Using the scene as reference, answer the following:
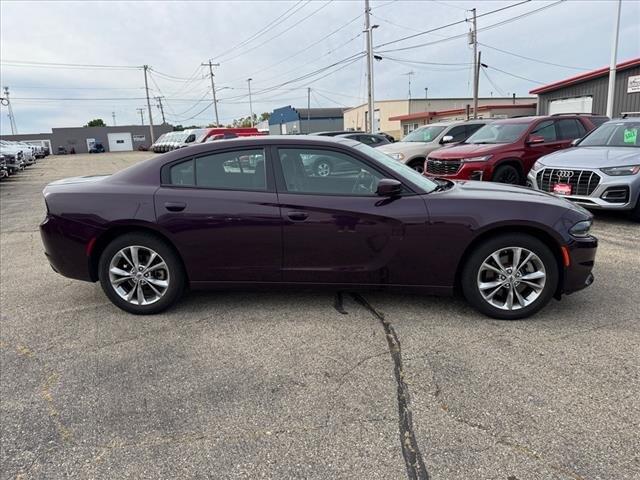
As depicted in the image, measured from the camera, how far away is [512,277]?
377 centimetres

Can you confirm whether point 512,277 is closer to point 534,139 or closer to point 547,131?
point 534,139

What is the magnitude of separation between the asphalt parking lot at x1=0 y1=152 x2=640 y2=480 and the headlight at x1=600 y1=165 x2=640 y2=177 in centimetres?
311

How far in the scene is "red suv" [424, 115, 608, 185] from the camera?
8930mm

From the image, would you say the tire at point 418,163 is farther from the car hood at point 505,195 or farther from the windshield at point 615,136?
the car hood at point 505,195

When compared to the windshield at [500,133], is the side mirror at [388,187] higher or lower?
lower

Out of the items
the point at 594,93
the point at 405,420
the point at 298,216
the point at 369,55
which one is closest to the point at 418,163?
the point at 298,216

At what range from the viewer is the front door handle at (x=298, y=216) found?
3809 mm

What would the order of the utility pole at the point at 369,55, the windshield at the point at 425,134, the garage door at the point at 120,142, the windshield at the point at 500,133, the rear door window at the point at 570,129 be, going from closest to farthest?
the windshield at the point at 500,133
the rear door window at the point at 570,129
the windshield at the point at 425,134
the utility pole at the point at 369,55
the garage door at the point at 120,142

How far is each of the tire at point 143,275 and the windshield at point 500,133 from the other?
25.3ft

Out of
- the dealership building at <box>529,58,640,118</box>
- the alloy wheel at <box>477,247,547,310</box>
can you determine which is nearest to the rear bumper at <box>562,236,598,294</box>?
the alloy wheel at <box>477,247,547,310</box>

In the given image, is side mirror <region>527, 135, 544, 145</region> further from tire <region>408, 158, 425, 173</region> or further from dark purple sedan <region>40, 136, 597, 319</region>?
dark purple sedan <region>40, 136, 597, 319</region>

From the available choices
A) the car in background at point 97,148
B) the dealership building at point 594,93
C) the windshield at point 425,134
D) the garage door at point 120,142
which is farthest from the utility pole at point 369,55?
the garage door at point 120,142

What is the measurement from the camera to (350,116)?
64.1 metres

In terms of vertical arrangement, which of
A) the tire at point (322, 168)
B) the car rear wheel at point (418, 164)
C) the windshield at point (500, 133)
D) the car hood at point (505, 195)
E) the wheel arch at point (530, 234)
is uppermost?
the windshield at point (500, 133)
